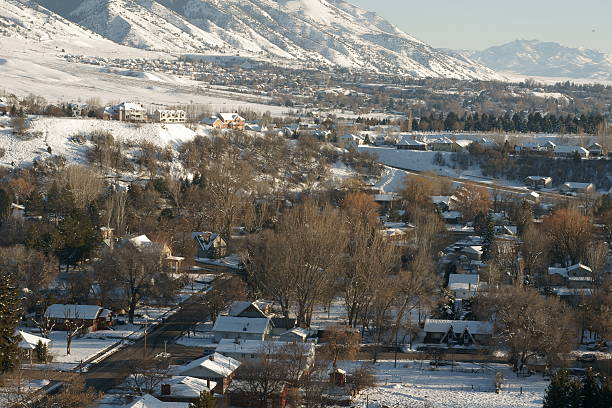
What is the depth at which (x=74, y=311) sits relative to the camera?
75.7 feet

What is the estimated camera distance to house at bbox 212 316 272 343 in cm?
2217

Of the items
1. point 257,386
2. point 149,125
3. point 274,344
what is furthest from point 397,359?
point 149,125

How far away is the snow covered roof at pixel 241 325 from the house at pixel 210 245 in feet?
32.9

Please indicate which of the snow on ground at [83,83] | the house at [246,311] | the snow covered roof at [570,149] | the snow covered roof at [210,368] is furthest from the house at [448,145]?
the snow covered roof at [210,368]

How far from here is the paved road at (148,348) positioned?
19.0m

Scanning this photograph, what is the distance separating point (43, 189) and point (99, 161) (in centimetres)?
547

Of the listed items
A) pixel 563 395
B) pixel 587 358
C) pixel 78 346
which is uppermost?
pixel 563 395

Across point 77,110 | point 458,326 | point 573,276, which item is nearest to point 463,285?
point 573,276

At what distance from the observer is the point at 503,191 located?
46.2m

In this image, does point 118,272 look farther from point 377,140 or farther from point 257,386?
point 377,140

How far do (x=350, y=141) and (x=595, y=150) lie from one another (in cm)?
1515

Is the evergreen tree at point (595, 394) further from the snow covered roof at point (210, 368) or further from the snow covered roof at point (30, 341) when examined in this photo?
the snow covered roof at point (30, 341)

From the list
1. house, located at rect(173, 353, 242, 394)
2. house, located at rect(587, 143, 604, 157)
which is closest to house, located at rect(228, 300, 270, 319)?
house, located at rect(173, 353, 242, 394)

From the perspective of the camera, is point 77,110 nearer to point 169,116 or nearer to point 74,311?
point 169,116
